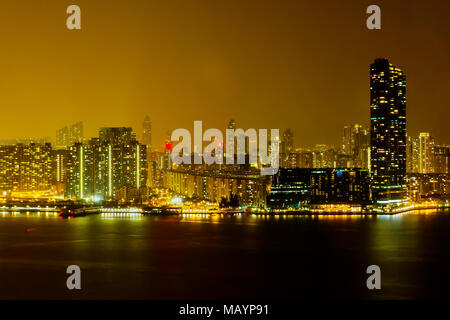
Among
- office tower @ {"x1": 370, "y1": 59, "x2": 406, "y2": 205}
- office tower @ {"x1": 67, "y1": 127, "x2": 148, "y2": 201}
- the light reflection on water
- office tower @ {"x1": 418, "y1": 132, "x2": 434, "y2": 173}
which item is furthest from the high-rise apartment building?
office tower @ {"x1": 418, "y1": 132, "x2": 434, "y2": 173}

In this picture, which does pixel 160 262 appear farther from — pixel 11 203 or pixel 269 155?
pixel 269 155

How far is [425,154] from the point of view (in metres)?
47.0

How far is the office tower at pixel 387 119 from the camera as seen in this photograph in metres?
35.4

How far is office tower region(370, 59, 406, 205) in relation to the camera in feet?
116

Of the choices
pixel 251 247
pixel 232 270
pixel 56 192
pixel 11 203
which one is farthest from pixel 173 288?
pixel 56 192

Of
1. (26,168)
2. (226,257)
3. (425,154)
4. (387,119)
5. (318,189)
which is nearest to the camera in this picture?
(226,257)

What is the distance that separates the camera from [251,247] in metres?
17.5

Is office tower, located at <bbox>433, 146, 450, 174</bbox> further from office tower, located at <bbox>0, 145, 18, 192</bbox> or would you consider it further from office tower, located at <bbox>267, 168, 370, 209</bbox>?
office tower, located at <bbox>0, 145, 18, 192</bbox>

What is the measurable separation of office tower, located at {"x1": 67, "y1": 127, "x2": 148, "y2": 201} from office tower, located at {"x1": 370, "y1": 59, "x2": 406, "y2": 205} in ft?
44.1

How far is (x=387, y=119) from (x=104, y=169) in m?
16.5

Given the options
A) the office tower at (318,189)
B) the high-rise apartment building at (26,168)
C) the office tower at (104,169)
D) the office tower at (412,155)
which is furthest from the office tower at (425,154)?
the high-rise apartment building at (26,168)

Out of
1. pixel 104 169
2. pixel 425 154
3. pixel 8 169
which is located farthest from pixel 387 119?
pixel 8 169

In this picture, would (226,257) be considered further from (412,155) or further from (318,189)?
(412,155)
